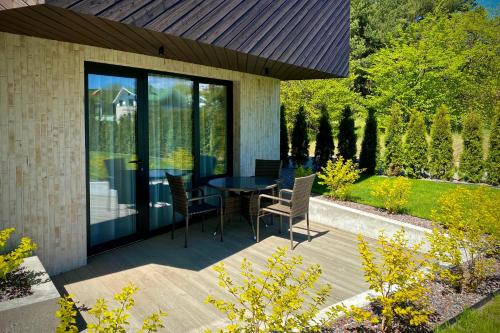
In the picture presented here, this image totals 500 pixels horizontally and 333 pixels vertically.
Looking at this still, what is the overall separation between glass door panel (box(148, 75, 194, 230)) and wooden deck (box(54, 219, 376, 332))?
58 centimetres

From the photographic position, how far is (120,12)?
3.03 m

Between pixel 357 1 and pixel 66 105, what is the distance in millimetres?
26867

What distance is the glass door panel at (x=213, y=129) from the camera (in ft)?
21.3

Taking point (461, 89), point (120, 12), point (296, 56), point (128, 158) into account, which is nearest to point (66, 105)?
point (128, 158)

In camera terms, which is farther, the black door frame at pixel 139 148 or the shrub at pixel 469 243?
the black door frame at pixel 139 148

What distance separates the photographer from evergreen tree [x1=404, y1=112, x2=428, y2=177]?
30.7ft

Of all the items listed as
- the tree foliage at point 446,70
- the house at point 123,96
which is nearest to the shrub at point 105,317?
the house at point 123,96

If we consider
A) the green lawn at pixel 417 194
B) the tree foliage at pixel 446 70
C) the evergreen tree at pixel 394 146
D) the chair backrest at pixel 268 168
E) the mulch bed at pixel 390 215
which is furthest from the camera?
the tree foliage at pixel 446 70

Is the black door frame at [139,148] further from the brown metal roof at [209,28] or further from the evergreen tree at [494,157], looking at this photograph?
the evergreen tree at [494,157]

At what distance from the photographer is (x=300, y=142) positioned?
39.9 ft

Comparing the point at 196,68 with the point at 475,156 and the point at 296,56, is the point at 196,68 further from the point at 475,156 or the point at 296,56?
the point at 475,156

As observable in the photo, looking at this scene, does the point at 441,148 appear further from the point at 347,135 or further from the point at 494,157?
the point at 347,135

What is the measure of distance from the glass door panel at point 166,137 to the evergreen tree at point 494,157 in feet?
24.2

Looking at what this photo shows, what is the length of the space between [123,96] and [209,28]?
1.87 m
